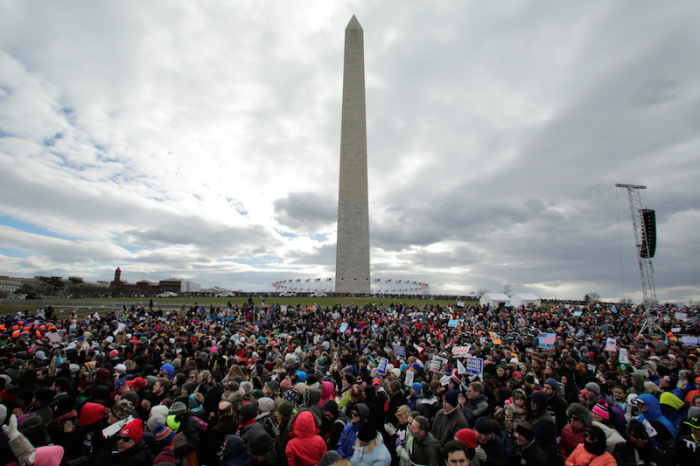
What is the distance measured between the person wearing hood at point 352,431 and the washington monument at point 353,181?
44.6 m

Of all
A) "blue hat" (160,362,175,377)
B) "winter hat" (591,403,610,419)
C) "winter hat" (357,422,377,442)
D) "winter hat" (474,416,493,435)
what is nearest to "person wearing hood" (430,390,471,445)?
"winter hat" (474,416,493,435)

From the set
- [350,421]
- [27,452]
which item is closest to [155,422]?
[27,452]

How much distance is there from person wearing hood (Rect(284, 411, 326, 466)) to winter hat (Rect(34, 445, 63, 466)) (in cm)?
245

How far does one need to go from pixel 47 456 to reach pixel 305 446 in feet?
9.02

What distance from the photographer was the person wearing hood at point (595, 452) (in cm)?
381

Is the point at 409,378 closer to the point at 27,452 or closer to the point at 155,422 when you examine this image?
the point at 155,422

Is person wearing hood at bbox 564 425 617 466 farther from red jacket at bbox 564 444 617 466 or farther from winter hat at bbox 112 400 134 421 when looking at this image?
winter hat at bbox 112 400 134 421

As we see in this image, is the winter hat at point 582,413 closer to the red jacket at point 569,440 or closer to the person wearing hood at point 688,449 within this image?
the red jacket at point 569,440

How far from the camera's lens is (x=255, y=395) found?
6.63 m

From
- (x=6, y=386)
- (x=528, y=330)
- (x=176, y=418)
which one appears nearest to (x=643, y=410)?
(x=176, y=418)

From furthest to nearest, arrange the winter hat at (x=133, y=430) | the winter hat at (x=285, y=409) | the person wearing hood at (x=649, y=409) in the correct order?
1. the person wearing hood at (x=649, y=409)
2. the winter hat at (x=285, y=409)
3. the winter hat at (x=133, y=430)

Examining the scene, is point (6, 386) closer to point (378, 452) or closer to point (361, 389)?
point (361, 389)

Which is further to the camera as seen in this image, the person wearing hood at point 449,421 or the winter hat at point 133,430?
the person wearing hood at point 449,421

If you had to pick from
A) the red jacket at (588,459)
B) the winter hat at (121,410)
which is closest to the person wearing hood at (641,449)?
the red jacket at (588,459)
